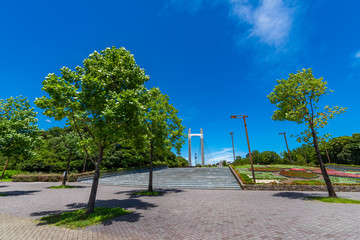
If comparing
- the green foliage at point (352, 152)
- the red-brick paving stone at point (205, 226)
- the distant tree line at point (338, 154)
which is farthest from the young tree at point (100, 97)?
the green foliage at point (352, 152)

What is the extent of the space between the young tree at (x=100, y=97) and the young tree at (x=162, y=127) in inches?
208

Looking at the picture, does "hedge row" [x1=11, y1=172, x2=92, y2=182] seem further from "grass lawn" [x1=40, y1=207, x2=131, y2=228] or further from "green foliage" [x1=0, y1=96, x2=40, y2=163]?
"grass lawn" [x1=40, y1=207, x2=131, y2=228]

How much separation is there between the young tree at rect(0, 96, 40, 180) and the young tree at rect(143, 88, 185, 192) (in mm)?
10583

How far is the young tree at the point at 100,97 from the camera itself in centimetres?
744

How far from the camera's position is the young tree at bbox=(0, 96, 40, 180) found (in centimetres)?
1357

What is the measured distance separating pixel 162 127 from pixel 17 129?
1275cm

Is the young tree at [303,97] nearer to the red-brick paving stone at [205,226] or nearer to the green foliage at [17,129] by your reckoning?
the red-brick paving stone at [205,226]

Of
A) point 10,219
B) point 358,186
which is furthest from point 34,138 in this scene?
point 358,186

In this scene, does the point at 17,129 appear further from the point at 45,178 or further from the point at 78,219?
the point at 45,178

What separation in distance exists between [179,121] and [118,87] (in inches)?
349

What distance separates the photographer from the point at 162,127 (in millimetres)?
15242

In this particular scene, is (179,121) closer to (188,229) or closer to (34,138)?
(188,229)

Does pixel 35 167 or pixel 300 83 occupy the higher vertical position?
pixel 300 83

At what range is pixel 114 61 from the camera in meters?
9.09
